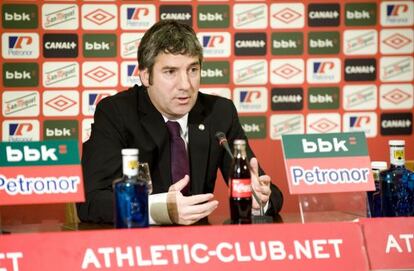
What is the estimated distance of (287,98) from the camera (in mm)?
3568

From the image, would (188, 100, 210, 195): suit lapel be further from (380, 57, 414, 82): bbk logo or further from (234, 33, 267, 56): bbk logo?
(380, 57, 414, 82): bbk logo

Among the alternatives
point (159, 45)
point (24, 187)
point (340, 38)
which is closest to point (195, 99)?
point (159, 45)

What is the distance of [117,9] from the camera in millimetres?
3439

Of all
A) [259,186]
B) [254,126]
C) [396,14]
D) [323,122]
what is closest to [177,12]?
[254,126]

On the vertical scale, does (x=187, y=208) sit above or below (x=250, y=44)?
below

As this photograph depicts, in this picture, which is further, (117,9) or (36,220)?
(117,9)

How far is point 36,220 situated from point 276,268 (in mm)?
847

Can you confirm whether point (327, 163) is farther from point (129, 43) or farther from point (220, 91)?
point (129, 43)

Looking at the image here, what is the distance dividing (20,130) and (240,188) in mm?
1978

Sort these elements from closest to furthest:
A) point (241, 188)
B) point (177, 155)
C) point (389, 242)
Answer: point (389, 242) → point (241, 188) → point (177, 155)

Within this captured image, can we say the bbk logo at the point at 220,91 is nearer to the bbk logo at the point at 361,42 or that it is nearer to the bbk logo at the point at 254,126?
the bbk logo at the point at 254,126

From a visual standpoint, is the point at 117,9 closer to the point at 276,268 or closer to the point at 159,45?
the point at 159,45

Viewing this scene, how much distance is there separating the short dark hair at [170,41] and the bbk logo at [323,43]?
4.44 feet

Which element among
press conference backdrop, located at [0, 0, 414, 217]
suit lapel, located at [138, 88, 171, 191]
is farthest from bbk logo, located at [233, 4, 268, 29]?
suit lapel, located at [138, 88, 171, 191]
